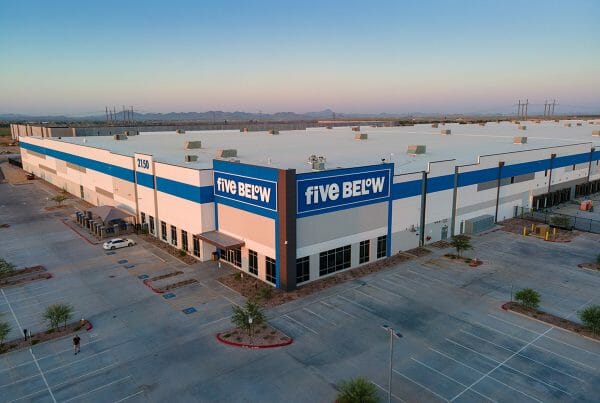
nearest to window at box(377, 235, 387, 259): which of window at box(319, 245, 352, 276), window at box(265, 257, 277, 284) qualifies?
window at box(319, 245, 352, 276)

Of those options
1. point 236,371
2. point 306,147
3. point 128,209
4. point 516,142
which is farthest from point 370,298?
point 516,142

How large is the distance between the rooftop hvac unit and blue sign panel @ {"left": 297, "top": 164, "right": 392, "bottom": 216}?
58.2ft

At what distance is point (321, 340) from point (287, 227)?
1154 centimetres

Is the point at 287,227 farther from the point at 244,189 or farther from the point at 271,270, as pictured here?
the point at 244,189

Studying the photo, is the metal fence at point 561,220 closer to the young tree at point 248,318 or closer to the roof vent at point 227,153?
the roof vent at point 227,153

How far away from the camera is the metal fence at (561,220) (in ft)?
198

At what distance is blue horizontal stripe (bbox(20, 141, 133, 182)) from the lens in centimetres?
6375

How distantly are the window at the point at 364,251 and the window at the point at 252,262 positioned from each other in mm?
11492

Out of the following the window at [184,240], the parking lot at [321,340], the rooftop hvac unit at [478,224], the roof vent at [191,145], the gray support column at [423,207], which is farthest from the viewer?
the roof vent at [191,145]

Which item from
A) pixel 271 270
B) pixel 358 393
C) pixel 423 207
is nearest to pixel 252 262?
pixel 271 270

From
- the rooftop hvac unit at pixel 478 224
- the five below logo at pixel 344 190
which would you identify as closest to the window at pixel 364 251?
the five below logo at pixel 344 190

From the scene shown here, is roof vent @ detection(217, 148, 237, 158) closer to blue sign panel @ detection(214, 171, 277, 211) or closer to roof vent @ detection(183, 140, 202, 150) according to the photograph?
blue sign panel @ detection(214, 171, 277, 211)

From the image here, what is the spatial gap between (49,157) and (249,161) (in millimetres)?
72408

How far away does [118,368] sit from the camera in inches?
1110
